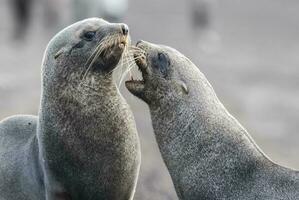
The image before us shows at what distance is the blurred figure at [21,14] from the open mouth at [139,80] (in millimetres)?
22340

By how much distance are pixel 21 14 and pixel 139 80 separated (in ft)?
76.1

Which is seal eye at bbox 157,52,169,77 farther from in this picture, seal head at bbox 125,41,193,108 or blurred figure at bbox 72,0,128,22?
blurred figure at bbox 72,0,128,22

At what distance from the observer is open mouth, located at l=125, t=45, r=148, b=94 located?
438 inches

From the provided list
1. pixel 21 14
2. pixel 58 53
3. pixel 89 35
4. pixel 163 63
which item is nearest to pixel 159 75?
pixel 163 63

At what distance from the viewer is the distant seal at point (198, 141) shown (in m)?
10.6

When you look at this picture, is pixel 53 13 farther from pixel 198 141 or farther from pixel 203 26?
pixel 198 141

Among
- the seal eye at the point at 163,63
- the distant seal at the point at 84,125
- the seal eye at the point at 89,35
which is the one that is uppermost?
the seal eye at the point at 89,35

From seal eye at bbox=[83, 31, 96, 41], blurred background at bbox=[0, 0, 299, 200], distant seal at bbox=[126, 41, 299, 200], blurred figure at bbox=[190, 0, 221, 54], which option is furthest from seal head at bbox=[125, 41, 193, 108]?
blurred figure at bbox=[190, 0, 221, 54]

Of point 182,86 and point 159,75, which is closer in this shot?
point 182,86

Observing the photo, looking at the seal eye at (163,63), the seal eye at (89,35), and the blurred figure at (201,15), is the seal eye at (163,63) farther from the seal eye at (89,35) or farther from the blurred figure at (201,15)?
the blurred figure at (201,15)

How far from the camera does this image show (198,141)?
1086 cm

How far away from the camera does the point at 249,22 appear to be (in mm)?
39875

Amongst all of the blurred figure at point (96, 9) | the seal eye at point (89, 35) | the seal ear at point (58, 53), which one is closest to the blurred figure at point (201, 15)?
the blurred figure at point (96, 9)

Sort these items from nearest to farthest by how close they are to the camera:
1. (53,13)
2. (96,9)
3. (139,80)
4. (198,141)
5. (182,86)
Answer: (198,141), (182,86), (139,80), (96,9), (53,13)
